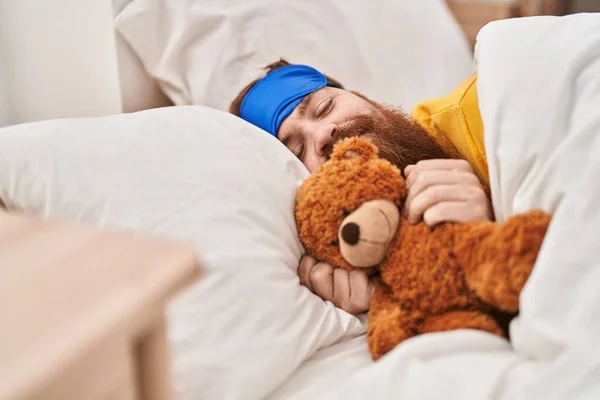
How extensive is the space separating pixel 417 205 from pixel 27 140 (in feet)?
1.55

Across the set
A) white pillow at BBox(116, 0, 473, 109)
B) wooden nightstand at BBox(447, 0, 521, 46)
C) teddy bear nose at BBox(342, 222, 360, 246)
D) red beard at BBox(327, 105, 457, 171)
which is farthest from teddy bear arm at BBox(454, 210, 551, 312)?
wooden nightstand at BBox(447, 0, 521, 46)

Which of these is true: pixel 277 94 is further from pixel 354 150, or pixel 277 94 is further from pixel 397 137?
pixel 354 150

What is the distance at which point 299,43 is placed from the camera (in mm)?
1321

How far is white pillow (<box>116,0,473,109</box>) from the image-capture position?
45.8 inches

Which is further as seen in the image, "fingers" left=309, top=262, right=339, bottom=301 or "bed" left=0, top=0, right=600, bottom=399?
"fingers" left=309, top=262, right=339, bottom=301

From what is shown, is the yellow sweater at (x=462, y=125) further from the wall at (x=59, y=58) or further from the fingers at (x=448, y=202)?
the wall at (x=59, y=58)

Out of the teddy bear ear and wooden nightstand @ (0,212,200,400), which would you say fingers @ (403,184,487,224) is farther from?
wooden nightstand @ (0,212,200,400)

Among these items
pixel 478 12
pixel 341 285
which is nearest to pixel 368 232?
pixel 341 285

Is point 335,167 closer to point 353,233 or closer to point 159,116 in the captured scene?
point 353,233

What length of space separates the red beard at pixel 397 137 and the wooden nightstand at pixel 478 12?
1.02 m

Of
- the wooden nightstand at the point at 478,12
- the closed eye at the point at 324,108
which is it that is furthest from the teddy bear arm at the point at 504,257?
the wooden nightstand at the point at 478,12

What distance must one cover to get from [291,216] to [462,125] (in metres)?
0.34

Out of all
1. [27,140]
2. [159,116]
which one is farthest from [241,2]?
[27,140]

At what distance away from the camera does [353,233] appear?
2.20ft
